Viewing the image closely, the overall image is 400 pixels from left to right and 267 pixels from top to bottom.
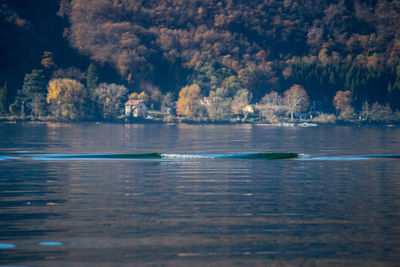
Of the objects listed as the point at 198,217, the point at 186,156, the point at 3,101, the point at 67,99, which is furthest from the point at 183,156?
the point at 3,101

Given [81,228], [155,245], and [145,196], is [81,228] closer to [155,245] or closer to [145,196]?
[155,245]

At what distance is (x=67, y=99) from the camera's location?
187750 mm

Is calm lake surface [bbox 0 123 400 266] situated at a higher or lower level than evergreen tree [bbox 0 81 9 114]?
lower

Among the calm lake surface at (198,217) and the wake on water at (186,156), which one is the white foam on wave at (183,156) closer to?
the wake on water at (186,156)

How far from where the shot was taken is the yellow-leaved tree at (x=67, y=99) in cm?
18762

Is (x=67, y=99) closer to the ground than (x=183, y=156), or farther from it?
farther from it

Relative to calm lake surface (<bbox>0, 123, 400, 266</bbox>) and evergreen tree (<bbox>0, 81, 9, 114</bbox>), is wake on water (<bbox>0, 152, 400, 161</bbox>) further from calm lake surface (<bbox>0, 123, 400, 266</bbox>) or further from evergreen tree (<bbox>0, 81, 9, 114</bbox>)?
evergreen tree (<bbox>0, 81, 9, 114</bbox>)

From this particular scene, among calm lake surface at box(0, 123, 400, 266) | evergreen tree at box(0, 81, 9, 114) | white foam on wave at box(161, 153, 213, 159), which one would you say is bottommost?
white foam on wave at box(161, 153, 213, 159)

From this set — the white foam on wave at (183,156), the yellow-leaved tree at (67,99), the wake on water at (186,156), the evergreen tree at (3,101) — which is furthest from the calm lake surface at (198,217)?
the evergreen tree at (3,101)

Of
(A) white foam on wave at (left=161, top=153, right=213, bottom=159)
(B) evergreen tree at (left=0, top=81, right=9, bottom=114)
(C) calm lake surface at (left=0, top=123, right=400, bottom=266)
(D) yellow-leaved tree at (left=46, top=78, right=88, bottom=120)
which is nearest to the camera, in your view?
(C) calm lake surface at (left=0, top=123, right=400, bottom=266)

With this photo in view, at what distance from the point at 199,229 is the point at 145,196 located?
7.91 meters

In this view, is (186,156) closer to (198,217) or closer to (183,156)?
(183,156)

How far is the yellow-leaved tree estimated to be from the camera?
188m

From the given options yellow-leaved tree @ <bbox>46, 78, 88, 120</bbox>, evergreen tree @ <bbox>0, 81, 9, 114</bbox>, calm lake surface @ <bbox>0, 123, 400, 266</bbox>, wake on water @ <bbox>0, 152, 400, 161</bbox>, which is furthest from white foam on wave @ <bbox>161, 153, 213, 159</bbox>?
evergreen tree @ <bbox>0, 81, 9, 114</bbox>
